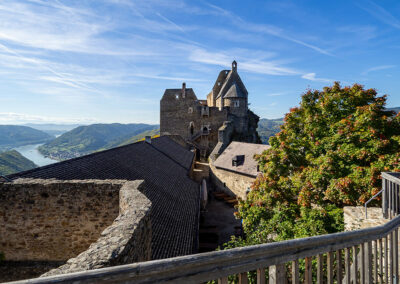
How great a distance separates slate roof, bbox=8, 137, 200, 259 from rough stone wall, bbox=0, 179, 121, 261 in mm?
1362

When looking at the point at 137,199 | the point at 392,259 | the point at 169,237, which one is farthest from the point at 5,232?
the point at 392,259

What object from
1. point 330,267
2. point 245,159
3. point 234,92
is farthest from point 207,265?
point 234,92

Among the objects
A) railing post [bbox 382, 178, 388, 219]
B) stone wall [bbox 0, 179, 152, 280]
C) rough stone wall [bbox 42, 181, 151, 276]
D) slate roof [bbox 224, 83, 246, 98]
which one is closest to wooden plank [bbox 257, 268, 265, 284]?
rough stone wall [bbox 42, 181, 151, 276]

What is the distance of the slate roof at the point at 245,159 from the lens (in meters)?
24.2

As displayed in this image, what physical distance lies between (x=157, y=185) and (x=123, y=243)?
9.06m

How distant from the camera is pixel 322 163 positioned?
8.80m

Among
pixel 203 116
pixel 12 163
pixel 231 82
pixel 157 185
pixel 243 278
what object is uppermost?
pixel 231 82

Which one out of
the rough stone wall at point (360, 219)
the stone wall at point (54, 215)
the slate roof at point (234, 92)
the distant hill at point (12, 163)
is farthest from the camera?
the distant hill at point (12, 163)

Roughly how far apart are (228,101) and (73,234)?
36.8 meters

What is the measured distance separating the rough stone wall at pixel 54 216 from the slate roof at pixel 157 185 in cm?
136

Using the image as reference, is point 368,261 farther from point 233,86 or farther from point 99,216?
point 233,86

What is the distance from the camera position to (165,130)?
42656 millimetres

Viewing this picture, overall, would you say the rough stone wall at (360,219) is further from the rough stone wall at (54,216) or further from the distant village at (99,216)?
the rough stone wall at (54,216)

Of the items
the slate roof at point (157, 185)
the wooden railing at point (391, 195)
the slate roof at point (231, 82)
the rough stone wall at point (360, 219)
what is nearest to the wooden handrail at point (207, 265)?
the wooden railing at point (391, 195)
